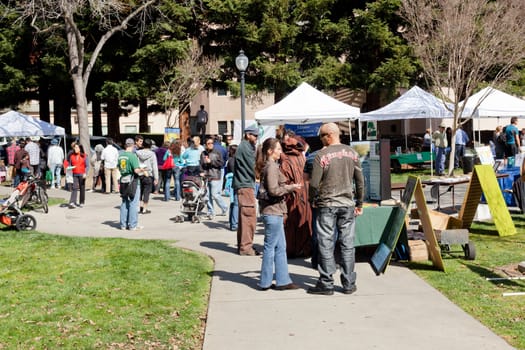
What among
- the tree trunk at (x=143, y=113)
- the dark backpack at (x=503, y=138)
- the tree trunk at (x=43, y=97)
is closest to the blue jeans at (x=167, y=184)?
the dark backpack at (x=503, y=138)

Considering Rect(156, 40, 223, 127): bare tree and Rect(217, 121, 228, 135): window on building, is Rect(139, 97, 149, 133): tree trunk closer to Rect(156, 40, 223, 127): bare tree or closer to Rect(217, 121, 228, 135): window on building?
Rect(156, 40, 223, 127): bare tree

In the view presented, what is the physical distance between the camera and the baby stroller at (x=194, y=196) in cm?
1382

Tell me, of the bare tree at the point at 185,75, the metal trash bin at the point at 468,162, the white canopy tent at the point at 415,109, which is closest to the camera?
the metal trash bin at the point at 468,162

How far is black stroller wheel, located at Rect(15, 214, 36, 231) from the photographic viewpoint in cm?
1304

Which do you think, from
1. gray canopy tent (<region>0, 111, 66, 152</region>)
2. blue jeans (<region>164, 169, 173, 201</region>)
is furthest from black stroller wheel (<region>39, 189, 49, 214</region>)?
gray canopy tent (<region>0, 111, 66, 152</region>)

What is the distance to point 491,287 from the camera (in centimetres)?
765

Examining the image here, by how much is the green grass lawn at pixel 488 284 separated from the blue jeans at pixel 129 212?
606 centimetres

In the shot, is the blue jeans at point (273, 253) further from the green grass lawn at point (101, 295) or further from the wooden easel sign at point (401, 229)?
the wooden easel sign at point (401, 229)

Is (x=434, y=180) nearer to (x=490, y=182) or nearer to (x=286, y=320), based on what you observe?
(x=490, y=182)

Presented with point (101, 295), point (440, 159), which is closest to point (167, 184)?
point (440, 159)

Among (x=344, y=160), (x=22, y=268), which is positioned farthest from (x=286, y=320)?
(x=22, y=268)

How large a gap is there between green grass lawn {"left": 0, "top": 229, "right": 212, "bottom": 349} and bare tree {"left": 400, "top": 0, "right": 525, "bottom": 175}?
48.6 ft

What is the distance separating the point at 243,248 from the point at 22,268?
3087 mm

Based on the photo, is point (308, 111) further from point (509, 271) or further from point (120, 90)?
point (120, 90)
